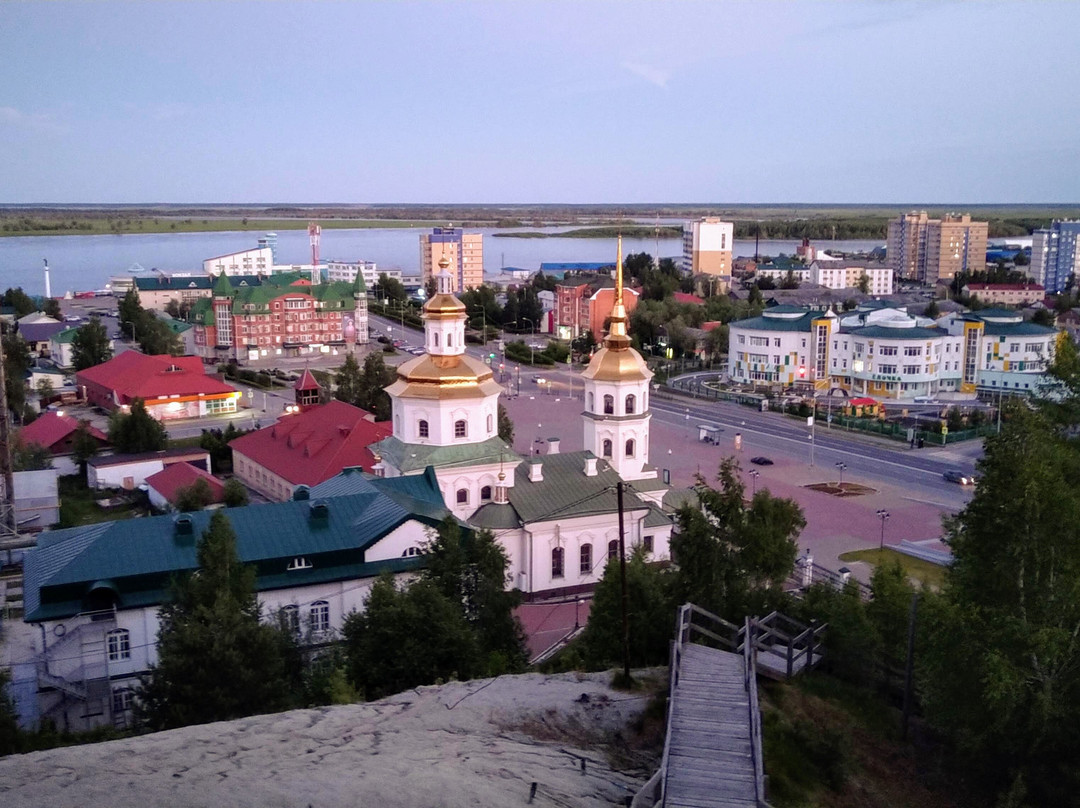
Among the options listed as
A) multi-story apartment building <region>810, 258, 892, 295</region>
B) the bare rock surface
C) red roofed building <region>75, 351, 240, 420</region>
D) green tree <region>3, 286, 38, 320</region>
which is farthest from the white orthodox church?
multi-story apartment building <region>810, 258, 892, 295</region>

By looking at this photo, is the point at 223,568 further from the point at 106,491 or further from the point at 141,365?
the point at 141,365

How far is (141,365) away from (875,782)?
39.0 meters

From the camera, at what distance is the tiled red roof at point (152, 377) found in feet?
133

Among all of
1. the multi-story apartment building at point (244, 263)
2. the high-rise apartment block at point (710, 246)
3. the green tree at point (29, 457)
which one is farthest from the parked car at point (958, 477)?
the multi-story apartment building at point (244, 263)

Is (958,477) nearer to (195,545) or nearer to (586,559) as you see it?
(586,559)

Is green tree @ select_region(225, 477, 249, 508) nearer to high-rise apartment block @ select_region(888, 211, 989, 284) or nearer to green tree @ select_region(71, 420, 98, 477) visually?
green tree @ select_region(71, 420, 98, 477)

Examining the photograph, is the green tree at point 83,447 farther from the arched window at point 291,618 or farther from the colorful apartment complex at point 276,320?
the colorful apartment complex at point 276,320

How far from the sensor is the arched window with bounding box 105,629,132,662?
52.1ft

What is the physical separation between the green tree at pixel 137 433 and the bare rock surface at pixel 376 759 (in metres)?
23.1

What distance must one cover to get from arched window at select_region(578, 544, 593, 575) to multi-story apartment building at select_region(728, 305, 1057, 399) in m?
29.3

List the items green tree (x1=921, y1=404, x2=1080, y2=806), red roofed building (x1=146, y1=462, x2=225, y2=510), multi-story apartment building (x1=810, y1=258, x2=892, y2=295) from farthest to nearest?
1. multi-story apartment building (x1=810, y1=258, x2=892, y2=295)
2. red roofed building (x1=146, y1=462, x2=225, y2=510)
3. green tree (x1=921, y1=404, x2=1080, y2=806)

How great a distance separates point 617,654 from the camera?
13.4 metres

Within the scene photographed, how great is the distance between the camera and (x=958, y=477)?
102 feet

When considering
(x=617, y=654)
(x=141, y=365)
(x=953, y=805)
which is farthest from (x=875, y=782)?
(x=141, y=365)
